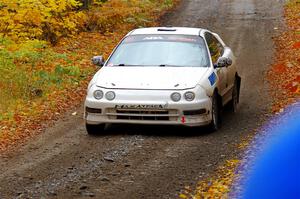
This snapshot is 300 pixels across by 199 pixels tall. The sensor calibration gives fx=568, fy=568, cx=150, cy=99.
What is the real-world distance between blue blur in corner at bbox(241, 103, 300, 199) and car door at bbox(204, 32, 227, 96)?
7478mm

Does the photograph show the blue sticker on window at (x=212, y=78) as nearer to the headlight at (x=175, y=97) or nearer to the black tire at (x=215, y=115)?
the black tire at (x=215, y=115)

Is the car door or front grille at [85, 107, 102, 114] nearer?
front grille at [85, 107, 102, 114]

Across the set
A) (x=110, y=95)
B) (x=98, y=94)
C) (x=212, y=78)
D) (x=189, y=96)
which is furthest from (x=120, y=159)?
(x=212, y=78)

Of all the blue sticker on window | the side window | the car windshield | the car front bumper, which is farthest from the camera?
the side window

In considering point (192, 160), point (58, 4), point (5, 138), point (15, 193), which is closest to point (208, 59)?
point (192, 160)

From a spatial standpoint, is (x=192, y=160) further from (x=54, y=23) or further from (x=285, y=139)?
(x=54, y=23)

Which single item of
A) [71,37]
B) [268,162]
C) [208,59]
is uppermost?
[268,162]

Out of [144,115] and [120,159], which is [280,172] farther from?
[144,115]

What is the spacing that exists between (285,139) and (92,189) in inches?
165

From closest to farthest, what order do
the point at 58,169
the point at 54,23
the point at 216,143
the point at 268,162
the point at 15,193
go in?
the point at 268,162 → the point at 15,193 → the point at 58,169 → the point at 216,143 → the point at 54,23

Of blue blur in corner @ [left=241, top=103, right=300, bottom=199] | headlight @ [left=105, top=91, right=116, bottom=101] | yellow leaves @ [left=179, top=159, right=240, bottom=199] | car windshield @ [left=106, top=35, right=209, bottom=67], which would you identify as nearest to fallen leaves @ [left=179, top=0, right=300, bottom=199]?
yellow leaves @ [left=179, top=159, right=240, bottom=199]

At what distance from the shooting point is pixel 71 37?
817 inches

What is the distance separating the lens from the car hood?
9391 millimetres

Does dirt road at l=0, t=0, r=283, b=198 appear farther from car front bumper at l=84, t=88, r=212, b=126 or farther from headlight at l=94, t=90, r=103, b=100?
headlight at l=94, t=90, r=103, b=100
